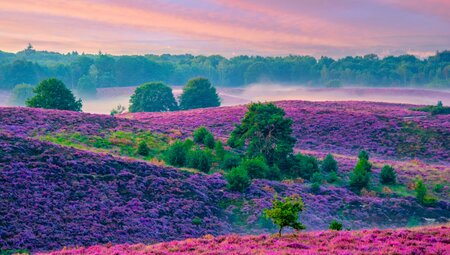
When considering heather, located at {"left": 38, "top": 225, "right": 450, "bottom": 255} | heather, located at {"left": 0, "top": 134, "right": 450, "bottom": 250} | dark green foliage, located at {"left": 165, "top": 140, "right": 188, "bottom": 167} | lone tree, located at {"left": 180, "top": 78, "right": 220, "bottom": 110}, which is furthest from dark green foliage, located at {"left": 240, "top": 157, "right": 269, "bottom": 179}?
lone tree, located at {"left": 180, "top": 78, "right": 220, "bottom": 110}

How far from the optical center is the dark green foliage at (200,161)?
4197 centimetres

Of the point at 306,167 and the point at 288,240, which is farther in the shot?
the point at 306,167

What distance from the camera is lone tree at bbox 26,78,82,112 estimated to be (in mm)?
66688

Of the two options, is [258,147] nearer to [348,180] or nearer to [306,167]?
[306,167]

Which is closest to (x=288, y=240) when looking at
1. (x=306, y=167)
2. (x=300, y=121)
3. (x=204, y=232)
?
(x=204, y=232)

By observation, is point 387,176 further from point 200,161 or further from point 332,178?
point 200,161

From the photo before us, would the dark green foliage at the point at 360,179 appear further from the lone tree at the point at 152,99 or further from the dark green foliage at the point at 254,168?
the lone tree at the point at 152,99

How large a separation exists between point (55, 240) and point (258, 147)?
27.4 m

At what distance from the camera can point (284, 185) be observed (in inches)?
1612

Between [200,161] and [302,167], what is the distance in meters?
10.5

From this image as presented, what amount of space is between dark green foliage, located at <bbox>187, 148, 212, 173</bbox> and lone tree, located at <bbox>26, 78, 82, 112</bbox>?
3195 centimetres

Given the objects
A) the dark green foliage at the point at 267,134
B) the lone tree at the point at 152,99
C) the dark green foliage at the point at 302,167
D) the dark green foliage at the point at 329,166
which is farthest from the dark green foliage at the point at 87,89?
the dark green foliage at the point at 329,166

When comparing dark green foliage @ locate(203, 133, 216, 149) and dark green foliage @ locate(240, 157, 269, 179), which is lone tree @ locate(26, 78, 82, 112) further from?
dark green foliage @ locate(240, 157, 269, 179)

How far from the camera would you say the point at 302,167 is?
46.9m
